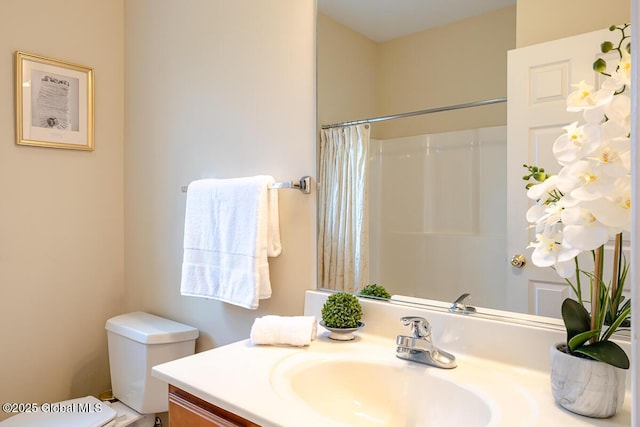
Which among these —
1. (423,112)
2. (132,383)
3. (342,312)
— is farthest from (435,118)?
(132,383)

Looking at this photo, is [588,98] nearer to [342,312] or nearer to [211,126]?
[342,312]

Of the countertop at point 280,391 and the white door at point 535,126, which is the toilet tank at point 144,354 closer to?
the countertop at point 280,391

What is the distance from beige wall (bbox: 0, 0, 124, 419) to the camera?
5.75 feet

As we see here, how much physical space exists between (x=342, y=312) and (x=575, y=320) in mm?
554

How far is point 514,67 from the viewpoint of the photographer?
0.99 metres

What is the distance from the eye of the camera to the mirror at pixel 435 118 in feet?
3.32

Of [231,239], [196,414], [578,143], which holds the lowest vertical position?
[196,414]

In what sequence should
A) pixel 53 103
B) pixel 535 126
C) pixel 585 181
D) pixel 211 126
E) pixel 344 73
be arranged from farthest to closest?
pixel 53 103 → pixel 211 126 → pixel 344 73 → pixel 535 126 → pixel 585 181

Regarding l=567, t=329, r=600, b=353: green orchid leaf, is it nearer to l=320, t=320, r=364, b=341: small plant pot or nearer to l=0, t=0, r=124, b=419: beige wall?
l=320, t=320, r=364, b=341: small plant pot

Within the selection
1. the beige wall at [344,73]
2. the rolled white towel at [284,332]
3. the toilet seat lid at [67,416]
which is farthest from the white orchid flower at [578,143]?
the toilet seat lid at [67,416]

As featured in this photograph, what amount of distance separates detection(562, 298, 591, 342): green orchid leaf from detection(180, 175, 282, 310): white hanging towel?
0.84 m

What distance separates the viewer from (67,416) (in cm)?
152

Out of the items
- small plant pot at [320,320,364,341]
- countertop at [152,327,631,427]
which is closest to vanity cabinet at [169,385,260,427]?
countertop at [152,327,631,427]

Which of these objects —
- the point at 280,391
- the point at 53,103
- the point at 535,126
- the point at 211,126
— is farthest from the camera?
the point at 53,103
